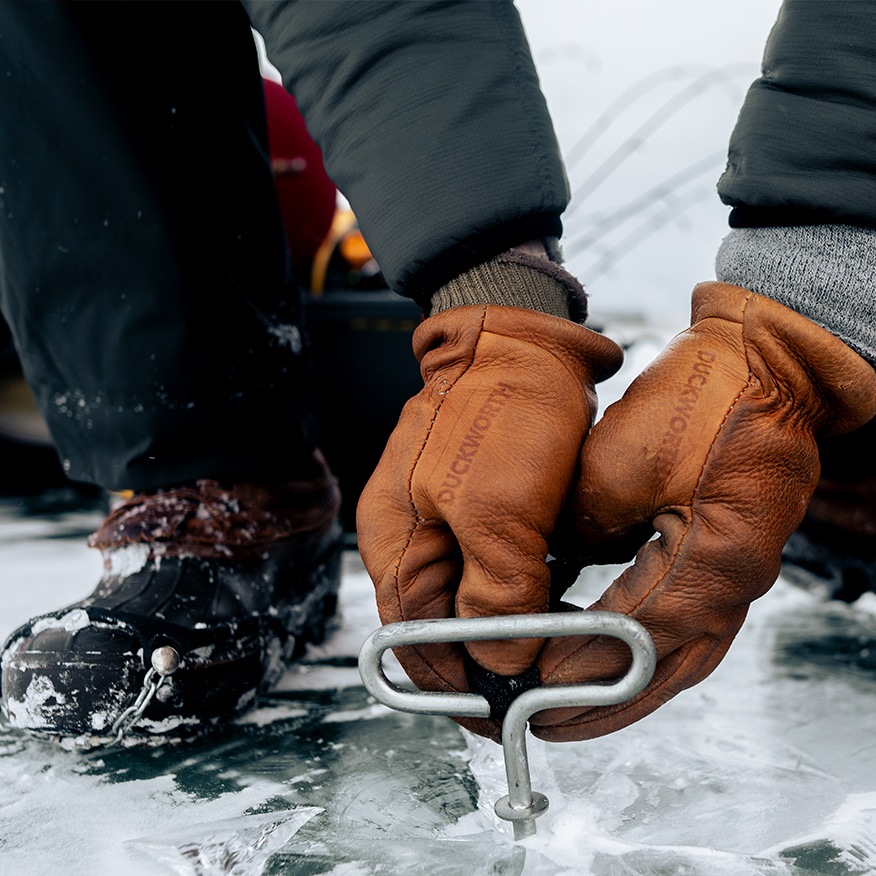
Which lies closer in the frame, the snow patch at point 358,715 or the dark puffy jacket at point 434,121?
the dark puffy jacket at point 434,121

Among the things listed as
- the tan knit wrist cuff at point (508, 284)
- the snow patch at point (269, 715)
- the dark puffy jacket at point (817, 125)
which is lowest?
the snow patch at point (269, 715)

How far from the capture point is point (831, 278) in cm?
61

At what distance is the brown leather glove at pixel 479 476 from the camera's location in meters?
0.57

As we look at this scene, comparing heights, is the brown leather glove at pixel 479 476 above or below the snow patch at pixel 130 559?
above

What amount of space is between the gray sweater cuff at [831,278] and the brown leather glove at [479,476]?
0.46 ft

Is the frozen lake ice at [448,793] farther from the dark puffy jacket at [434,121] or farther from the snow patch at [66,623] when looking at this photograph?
the dark puffy jacket at [434,121]

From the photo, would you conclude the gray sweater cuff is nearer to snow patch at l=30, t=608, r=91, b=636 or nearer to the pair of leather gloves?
the pair of leather gloves

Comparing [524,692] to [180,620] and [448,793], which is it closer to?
[448,793]

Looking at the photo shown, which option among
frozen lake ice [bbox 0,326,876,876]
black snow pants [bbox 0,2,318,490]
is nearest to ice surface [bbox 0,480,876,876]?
frozen lake ice [bbox 0,326,876,876]

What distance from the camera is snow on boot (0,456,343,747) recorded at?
746 mm

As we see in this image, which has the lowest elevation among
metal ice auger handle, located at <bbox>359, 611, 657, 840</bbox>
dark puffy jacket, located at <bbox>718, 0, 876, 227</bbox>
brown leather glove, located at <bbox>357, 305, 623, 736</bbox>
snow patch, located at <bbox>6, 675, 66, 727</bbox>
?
snow patch, located at <bbox>6, 675, 66, 727</bbox>

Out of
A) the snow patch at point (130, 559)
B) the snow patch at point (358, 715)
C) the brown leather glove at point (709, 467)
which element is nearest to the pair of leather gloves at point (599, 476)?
the brown leather glove at point (709, 467)

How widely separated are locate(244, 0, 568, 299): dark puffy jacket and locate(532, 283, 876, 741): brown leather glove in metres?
0.16

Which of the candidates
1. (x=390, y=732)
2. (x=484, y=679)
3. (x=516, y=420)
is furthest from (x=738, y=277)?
(x=390, y=732)
